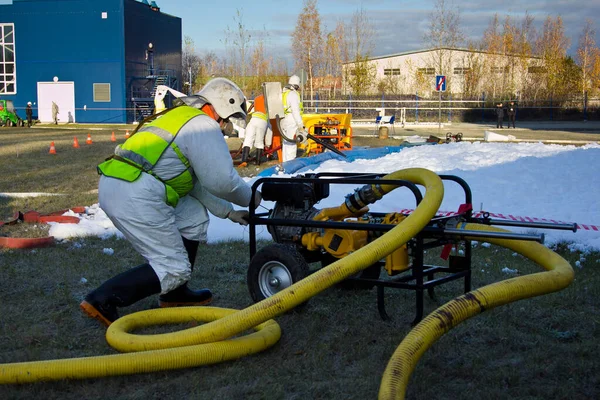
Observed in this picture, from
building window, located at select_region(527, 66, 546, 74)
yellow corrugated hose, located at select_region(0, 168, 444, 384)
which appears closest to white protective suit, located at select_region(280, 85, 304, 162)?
yellow corrugated hose, located at select_region(0, 168, 444, 384)

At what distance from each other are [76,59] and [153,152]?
44.1m

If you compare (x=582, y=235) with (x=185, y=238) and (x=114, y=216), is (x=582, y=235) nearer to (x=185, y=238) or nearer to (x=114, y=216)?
(x=185, y=238)

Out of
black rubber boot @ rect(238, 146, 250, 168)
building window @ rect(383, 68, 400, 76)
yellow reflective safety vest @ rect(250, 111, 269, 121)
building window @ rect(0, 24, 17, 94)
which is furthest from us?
building window @ rect(383, 68, 400, 76)

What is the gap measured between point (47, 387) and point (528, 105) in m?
45.3

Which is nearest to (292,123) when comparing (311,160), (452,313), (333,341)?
(311,160)

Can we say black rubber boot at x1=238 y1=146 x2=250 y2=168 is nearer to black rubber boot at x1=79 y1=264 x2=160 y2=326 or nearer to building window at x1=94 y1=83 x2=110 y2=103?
black rubber boot at x1=79 y1=264 x2=160 y2=326

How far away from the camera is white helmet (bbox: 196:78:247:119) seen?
4.74 m

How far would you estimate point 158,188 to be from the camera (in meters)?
4.35

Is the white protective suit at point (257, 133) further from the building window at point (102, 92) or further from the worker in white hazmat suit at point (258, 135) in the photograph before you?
the building window at point (102, 92)

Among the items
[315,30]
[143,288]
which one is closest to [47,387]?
[143,288]

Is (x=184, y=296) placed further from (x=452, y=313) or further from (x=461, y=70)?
(x=461, y=70)

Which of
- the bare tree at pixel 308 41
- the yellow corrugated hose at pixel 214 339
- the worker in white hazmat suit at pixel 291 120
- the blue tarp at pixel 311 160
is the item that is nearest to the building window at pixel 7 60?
the bare tree at pixel 308 41

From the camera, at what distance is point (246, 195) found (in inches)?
182

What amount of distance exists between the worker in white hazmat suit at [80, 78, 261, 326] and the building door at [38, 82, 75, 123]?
143 feet
